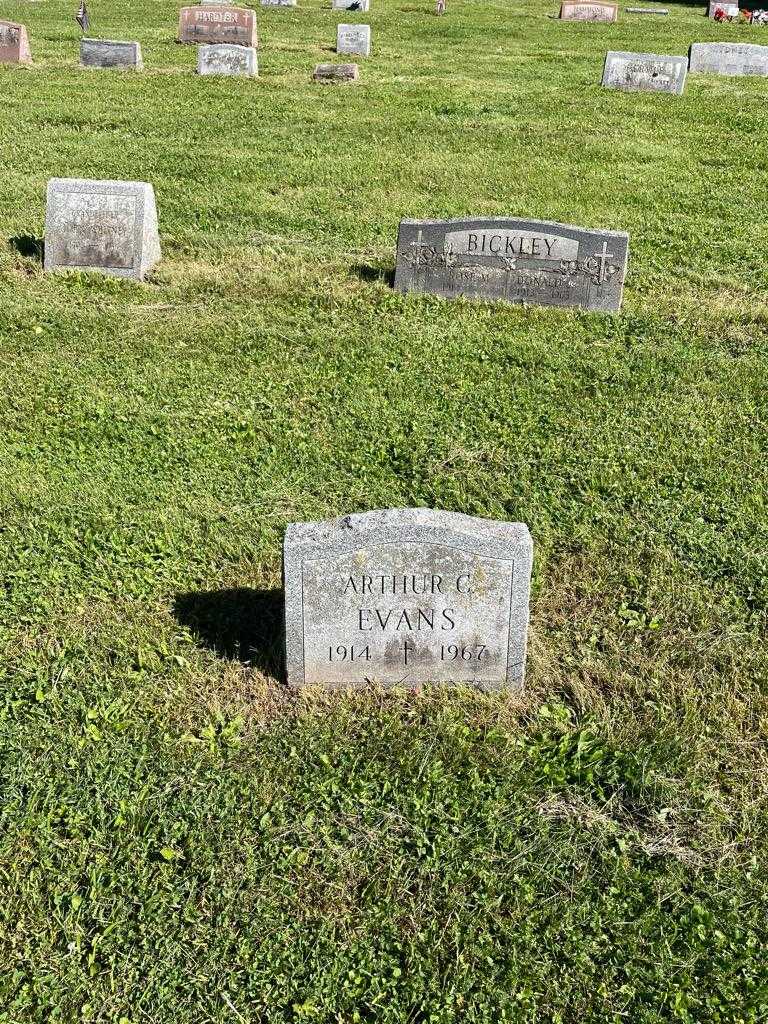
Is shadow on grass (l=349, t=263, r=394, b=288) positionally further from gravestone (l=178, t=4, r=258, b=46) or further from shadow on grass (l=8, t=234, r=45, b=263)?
gravestone (l=178, t=4, r=258, b=46)

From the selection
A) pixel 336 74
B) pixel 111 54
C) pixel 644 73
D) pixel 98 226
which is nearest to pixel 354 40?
pixel 336 74

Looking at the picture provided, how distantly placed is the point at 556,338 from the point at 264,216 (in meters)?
4.94

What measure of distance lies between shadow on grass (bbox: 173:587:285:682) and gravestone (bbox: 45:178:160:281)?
18.4 ft

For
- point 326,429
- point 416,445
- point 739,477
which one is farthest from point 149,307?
point 739,477

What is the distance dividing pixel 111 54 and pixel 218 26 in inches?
166

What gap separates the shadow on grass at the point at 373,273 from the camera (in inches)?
382

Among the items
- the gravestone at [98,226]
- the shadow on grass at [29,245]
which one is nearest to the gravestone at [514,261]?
the gravestone at [98,226]

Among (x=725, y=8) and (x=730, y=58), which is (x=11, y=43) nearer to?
(x=730, y=58)

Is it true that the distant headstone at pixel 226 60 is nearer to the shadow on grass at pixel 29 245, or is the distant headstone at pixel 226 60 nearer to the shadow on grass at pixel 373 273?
the shadow on grass at pixel 29 245

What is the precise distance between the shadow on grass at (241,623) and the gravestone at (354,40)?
73.9ft

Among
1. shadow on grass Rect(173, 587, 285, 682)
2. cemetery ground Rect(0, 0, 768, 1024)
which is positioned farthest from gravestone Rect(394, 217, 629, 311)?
shadow on grass Rect(173, 587, 285, 682)

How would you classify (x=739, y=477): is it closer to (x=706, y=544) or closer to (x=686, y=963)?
(x=706, y=544)

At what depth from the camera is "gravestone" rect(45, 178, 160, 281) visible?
938cm

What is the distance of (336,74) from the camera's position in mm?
20797
